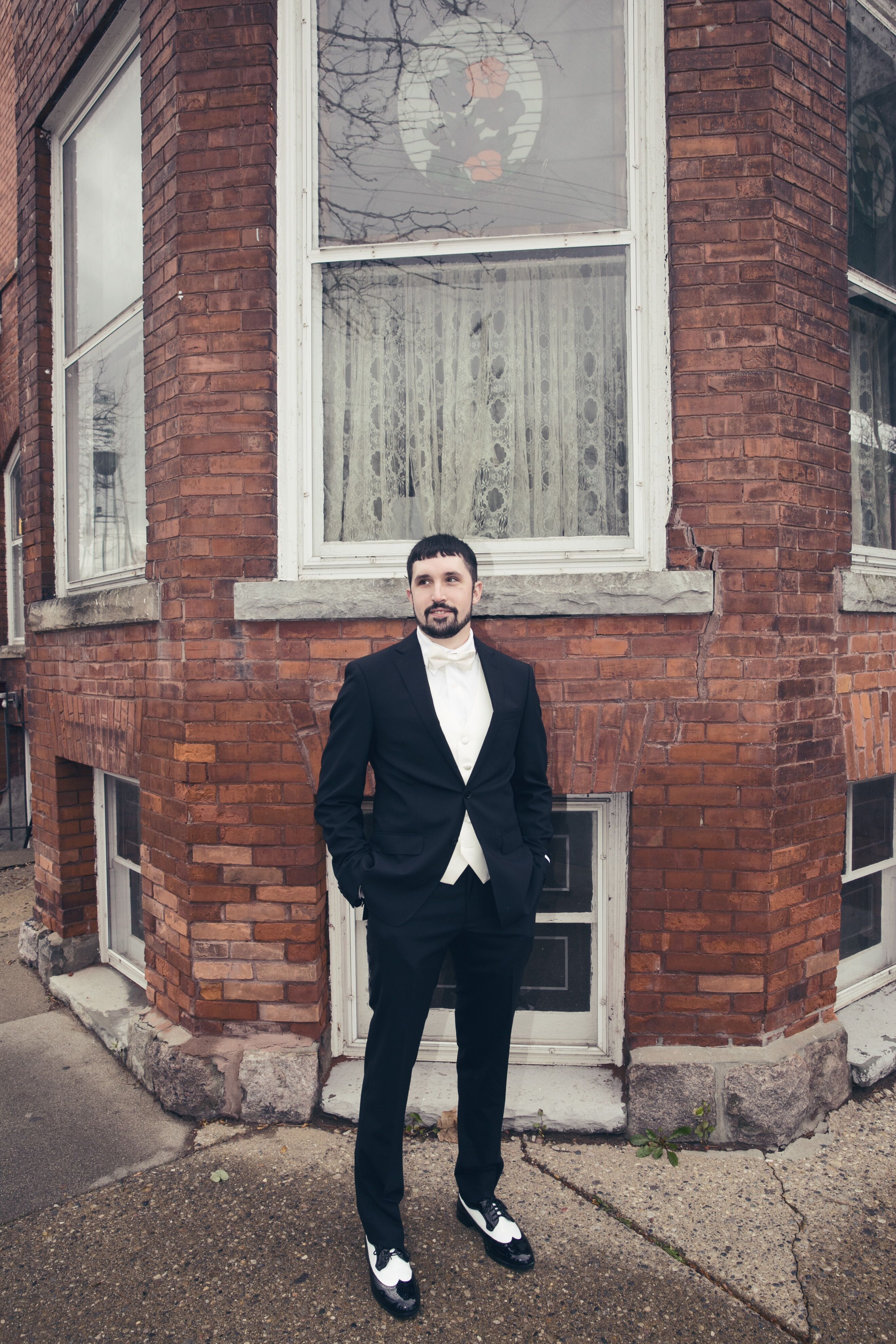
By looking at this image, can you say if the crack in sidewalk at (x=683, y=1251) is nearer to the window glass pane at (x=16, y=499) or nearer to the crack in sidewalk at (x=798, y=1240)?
the crack in sidewalk at (x=798, y=1240)

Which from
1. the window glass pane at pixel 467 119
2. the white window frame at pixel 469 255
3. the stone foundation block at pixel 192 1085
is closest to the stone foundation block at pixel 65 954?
the stone foundation block at pixel 192 1085

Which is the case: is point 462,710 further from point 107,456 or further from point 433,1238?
point 107,456

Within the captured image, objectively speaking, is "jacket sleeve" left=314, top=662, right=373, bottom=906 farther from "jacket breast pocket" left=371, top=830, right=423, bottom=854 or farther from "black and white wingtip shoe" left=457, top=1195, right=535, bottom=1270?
"black and white wingtip shoe" left=457, top=1195, right=535, bottom=1270

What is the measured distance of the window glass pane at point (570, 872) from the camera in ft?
11.0

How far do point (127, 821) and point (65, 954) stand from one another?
0.79 meters

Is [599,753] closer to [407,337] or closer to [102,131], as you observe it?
[407,337]

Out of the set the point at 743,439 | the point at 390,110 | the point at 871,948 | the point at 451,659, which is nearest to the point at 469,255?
the point at 390,110

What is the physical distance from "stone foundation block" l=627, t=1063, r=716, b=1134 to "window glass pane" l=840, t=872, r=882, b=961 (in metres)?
1.27

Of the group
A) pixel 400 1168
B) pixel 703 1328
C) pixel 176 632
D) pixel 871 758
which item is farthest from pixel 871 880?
pixel 176 632

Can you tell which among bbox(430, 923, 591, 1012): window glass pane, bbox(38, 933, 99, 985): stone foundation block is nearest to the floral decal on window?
bbox(430, 923, 591, 1012): window glass pane

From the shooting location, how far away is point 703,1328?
213 cm

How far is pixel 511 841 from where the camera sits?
241 cm

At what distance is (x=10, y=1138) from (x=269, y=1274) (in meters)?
1.31

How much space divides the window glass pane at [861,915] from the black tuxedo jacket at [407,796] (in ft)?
7.24
